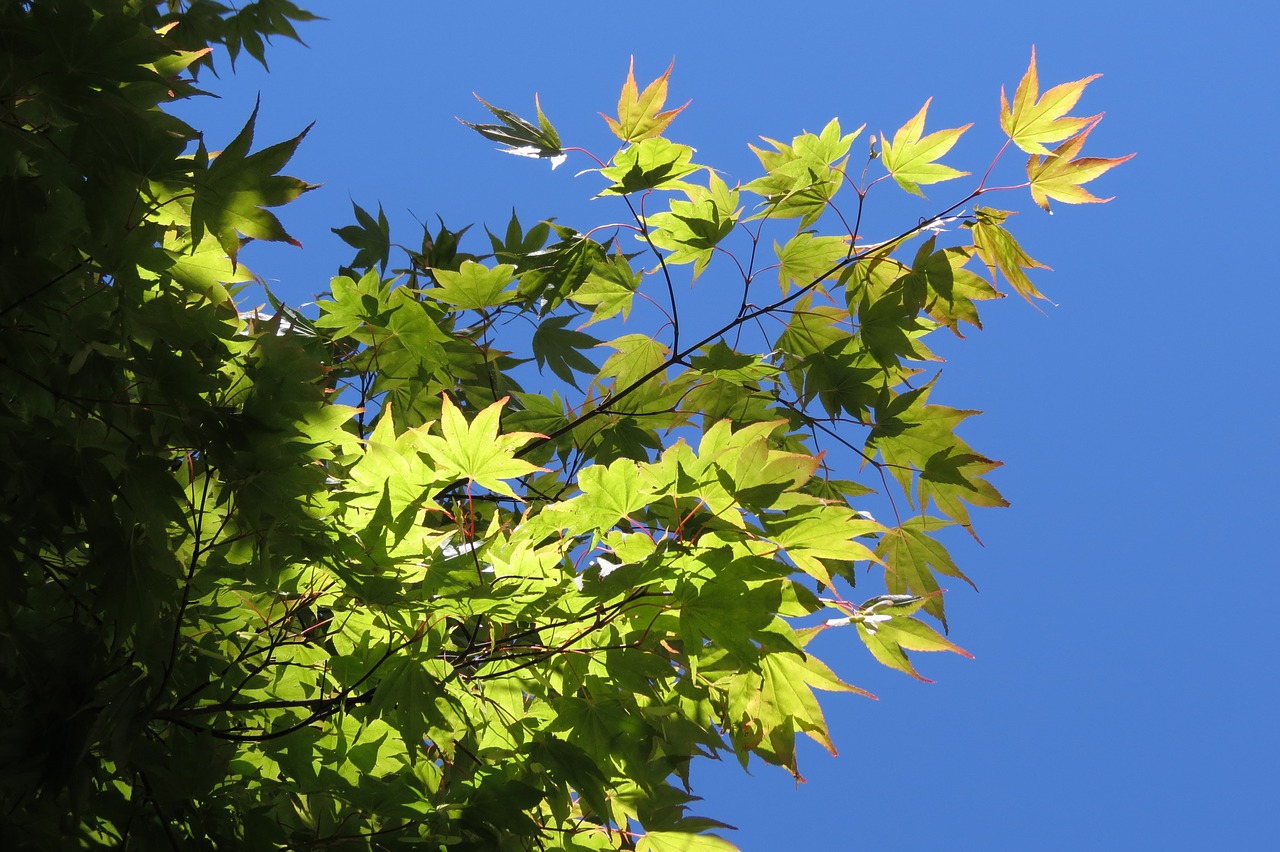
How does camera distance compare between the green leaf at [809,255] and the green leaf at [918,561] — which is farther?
the green leaf at [809,255]

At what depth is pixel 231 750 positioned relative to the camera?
123 centimetres

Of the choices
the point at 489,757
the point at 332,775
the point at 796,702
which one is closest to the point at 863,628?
the point at 796,702

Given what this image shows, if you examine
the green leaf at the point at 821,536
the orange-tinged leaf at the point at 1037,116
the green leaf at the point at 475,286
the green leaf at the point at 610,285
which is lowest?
the green leaf at the point at 821,536

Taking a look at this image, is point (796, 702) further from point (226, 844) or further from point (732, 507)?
point (226, 844)

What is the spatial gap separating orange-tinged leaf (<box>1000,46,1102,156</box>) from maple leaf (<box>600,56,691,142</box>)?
567 mm

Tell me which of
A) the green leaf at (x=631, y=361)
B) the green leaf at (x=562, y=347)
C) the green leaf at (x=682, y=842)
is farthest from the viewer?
the green leaf at (x=562, y=347)

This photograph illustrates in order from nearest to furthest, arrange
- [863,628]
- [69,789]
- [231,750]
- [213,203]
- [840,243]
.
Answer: [69,789] → [213,203] → [231,750] → [863,628] → [840,243]

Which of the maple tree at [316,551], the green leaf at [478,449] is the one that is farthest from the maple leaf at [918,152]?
the green leaf at [478,449]

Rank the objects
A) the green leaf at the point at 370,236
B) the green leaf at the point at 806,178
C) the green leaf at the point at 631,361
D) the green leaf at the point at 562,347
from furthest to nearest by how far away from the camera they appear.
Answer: the green leaf at the point at 370,236, the green leaf at the point at 562,347, the green leaf at the point at 631,361, the green leaf at the point at 806,178

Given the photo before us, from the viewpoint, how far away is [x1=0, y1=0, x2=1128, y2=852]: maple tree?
41.3 inches

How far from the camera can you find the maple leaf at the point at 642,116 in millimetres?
1601

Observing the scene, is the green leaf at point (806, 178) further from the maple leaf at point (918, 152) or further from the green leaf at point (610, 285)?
the green leaf at point (610, 285)

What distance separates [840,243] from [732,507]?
81 cm

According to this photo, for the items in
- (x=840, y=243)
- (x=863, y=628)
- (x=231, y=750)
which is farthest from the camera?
(x=840, y=243)
